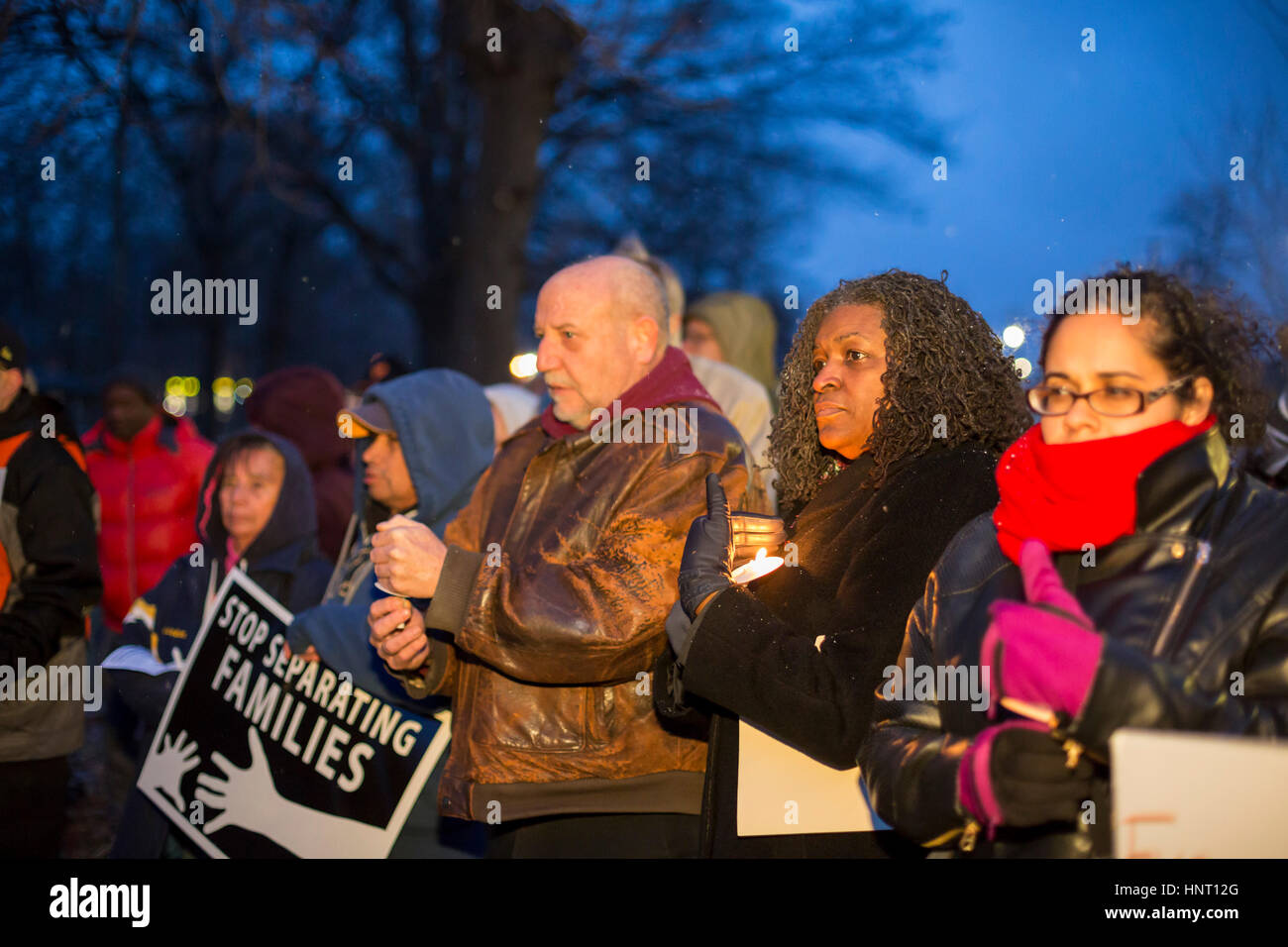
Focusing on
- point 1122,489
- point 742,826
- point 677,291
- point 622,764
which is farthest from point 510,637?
point 677,291

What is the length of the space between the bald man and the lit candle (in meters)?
0.25

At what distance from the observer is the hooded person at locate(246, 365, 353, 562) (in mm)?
5699

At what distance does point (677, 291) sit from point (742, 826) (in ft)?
11.6

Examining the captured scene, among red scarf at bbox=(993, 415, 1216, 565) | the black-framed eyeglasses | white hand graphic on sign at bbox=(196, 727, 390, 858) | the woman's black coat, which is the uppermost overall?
the black-framed eyeglasses

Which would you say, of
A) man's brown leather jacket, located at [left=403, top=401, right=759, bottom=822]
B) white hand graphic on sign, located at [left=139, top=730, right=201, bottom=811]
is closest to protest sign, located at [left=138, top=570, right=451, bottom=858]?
white hand graphic on sign, located at [left=139, top=730, right=201, bottom=811]

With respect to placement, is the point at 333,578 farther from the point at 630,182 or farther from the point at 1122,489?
the point at 630,182

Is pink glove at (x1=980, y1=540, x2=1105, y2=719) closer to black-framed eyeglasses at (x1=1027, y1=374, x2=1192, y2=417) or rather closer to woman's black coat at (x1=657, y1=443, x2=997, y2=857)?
black-framed eyeglasses at (x1=1027, y1=374, x2=1192, y2=417)

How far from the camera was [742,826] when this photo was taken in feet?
8.54

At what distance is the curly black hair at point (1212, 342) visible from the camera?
77.7 inches

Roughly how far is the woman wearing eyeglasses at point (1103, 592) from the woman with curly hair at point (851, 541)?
11.0 inches

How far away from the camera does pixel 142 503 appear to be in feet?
20.4

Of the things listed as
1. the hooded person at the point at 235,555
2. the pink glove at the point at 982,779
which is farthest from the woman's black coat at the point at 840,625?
the hooded person at the point at 235,555

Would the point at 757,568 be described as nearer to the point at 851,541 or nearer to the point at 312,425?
the point at 851,541

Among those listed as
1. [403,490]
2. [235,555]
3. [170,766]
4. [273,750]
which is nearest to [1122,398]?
[403,490]
